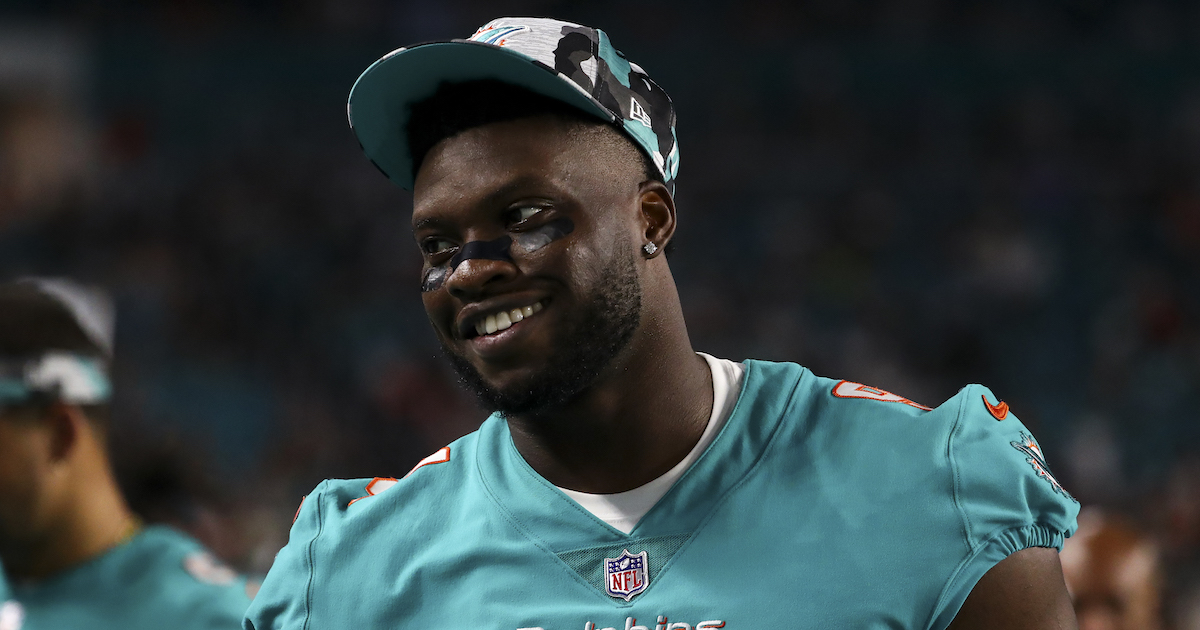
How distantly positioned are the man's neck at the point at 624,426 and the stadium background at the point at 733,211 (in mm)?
5496

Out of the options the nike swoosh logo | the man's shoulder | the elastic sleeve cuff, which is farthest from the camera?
the man's shoulder

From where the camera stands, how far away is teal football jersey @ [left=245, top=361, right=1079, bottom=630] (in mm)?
1711

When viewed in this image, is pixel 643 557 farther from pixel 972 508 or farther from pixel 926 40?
pixel 926 40

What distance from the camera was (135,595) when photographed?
275 centimetres

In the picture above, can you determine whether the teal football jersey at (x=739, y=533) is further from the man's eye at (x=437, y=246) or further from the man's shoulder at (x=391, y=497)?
the man's eye at (x=437, y=246)

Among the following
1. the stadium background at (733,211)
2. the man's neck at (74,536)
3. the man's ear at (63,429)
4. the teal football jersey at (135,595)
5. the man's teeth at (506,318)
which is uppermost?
the man's teeth at (506,318)

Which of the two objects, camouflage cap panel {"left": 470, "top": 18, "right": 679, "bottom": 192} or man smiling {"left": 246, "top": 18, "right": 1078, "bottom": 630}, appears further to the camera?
camouflage cap panel {"left": 470, "top": 18, "right": 679, "bottom": 192}

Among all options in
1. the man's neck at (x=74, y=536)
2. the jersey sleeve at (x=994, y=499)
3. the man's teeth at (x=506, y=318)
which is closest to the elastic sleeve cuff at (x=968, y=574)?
the jersey sleeve at (x=994, y=499)

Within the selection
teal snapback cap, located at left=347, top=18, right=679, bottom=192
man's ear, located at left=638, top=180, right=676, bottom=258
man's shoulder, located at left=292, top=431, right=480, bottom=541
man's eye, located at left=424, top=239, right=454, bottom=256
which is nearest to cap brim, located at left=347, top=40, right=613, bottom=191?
teal snapback cap, located at left=347, top=18, right=679, bottom=192

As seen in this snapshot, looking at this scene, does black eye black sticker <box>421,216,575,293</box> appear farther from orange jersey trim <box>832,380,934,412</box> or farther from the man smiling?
orange jersey trim <box>832,380,934,412</box>

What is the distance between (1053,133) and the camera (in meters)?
11.0

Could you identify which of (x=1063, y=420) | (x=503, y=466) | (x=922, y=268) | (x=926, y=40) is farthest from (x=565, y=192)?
(x=926, y=40)

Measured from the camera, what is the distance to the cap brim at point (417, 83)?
1.85m

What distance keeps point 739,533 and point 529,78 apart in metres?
0.82
